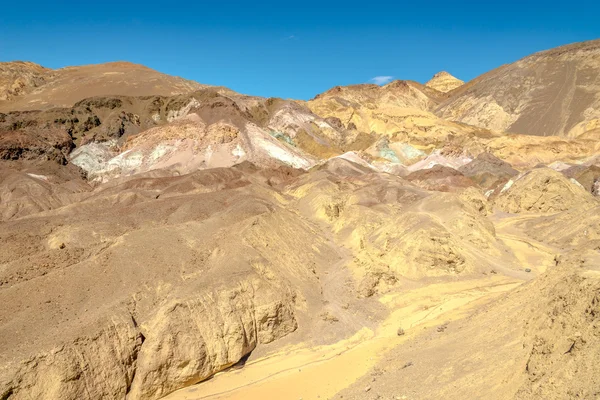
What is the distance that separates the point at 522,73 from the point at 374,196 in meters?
86.0

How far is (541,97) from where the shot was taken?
95.4m

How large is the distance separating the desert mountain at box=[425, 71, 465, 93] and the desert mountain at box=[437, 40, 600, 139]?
1179 inches

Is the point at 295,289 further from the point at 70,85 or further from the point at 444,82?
the point at 444,82

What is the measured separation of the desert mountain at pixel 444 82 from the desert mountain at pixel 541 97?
98.3 ft

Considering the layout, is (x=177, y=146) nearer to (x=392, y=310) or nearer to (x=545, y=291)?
(x=392, y=310)

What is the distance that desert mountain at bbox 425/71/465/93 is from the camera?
14612cm

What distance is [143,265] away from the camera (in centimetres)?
1627

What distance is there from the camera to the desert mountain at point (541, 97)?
8506 centimetres

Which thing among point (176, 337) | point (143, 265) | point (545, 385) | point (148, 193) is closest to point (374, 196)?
point (148, 193)

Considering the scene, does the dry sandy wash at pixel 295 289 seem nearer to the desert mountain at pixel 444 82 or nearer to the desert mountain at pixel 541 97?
the desert mountain at pixel 541 97

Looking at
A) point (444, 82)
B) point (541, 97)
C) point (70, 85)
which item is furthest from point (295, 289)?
point (444, 82)

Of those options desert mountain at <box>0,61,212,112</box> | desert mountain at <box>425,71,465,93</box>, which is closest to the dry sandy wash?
desert mountain at <box>0,61,212,112</box>

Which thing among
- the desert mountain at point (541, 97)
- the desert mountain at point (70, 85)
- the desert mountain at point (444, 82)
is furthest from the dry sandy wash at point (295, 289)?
the desert mountain at point (444, 82)

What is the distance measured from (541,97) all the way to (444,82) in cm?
5601
